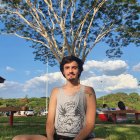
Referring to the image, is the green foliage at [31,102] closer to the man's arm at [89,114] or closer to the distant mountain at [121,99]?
the distant mountain at [121,99]

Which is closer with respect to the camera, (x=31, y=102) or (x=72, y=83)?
(x=72, y=83)

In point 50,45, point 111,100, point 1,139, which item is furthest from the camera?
point 111,100

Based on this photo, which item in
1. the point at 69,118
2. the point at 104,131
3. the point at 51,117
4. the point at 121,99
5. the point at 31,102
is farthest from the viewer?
the point at 121,99

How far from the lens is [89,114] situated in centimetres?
443

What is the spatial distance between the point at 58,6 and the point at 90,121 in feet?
78.3

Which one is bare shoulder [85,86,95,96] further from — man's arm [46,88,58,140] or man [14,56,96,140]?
man's arm [46,88,58,140]

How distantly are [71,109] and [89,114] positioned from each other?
198 millimetres

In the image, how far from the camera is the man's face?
4500 millimetres

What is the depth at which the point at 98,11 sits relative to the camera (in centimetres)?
2869

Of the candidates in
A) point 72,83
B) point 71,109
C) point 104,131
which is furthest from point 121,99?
point 71,109

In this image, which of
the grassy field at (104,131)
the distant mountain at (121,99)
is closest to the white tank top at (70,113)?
the grassy field at (104,131)

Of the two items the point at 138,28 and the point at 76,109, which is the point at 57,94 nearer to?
the point at 76,109

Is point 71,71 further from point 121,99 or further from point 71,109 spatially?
point 121,99

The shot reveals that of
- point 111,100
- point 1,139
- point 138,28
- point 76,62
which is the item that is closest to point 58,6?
point 138,28
